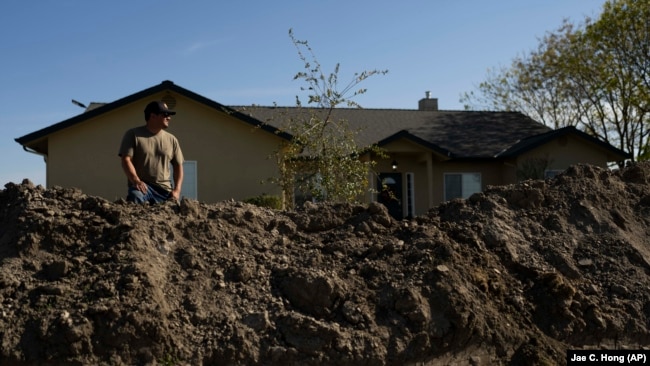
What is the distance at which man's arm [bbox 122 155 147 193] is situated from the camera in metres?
6.45

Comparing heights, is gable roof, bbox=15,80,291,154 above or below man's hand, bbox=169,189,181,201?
above

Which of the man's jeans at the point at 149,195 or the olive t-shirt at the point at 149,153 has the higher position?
the olive t-shirt at the point at 149,153

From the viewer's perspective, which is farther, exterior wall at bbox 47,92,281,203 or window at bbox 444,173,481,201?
window at bbox 444,173,481,201

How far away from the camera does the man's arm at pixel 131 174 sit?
21.2 ft

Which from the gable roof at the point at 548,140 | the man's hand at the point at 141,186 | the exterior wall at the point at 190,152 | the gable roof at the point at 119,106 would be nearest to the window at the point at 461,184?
the gable roof at the point at 548,140

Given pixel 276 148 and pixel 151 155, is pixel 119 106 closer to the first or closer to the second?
pixel 276 148

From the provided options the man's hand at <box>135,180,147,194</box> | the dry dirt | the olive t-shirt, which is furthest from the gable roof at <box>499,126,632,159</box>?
the man's hand at <box>135,180,147,194</box>

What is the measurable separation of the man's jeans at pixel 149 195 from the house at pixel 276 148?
6.55 metres

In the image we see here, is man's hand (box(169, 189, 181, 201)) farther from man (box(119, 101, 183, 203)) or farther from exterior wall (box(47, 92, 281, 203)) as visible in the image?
exterior wall (box(47, 92, 281, 203))

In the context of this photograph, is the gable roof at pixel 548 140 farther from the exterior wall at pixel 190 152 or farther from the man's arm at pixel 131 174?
the man's arm at pixel 131 174

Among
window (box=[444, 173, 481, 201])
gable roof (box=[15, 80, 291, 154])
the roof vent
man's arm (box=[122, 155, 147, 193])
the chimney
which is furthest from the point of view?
the chimney

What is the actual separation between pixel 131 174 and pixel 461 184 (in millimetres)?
14962

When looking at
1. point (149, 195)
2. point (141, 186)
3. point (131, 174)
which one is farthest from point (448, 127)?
point (131, 174)

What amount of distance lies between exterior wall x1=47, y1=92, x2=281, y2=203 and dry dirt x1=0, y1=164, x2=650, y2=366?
10.2 meters
